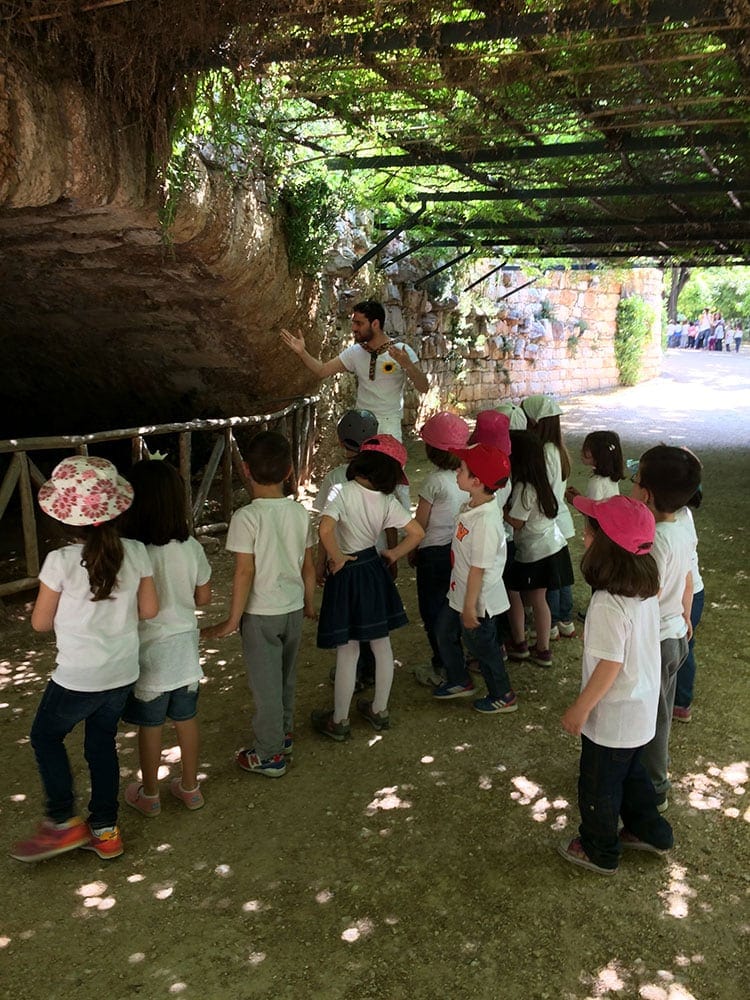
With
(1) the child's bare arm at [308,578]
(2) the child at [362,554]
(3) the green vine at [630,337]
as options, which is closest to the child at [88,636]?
(1) the child's bare arm at [308,578]

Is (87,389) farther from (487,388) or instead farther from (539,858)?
(487,388)

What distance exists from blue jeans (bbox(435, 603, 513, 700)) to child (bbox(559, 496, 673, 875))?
0.99 metres

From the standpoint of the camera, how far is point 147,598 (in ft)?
8.64

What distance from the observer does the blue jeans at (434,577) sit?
3.85 meters

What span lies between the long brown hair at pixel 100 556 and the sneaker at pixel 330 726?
1.40 meters

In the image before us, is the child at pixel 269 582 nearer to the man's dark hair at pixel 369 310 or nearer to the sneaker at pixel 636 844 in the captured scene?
the sneaker at pixel 636 844

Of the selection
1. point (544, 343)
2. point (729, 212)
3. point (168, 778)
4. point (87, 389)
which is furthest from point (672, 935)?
point (544, 343)

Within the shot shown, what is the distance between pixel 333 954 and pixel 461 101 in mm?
4702

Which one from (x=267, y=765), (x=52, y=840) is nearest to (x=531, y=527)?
(x=267, y=765)

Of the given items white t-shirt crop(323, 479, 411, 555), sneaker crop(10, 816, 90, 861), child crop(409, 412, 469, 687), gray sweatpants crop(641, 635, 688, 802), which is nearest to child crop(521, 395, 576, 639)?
child crop(409, 412, 469, 687)

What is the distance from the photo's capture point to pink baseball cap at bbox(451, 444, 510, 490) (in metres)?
3.34

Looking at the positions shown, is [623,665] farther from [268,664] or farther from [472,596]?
[268,664]

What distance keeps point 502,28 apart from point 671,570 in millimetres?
2384

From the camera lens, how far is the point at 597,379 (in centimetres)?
1869
